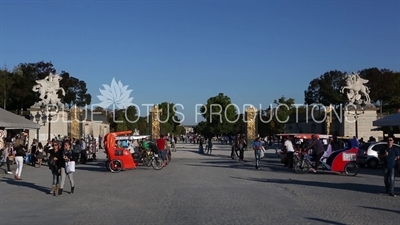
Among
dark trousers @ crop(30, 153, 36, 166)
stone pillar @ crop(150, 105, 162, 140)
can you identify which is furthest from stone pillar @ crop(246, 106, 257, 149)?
dark trousers @ crop(30, 153, 36, 166)

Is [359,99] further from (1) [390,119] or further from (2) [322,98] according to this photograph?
(2) [322,98]

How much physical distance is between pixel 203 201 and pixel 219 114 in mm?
81695

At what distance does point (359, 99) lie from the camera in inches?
1721

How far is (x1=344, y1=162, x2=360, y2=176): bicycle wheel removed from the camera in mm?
22294

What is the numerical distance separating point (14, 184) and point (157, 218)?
10.0 meters

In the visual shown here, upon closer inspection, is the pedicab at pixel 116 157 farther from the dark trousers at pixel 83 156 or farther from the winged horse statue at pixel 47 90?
the winged horse statue at pixel 47 90

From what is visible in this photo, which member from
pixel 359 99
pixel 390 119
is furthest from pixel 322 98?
pixel 390 119

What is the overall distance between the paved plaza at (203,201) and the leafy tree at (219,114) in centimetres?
7498

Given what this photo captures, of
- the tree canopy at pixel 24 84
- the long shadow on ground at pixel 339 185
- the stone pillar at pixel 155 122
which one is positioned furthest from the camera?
the tree canopy at pixel 24 84

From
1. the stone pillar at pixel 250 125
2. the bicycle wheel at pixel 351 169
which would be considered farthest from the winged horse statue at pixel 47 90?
the bicycle wheel at pixel 351 169

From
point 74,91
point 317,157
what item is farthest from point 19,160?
point 74,91

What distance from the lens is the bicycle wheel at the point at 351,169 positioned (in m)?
A: 22.3

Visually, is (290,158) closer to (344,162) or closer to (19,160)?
(344,162)

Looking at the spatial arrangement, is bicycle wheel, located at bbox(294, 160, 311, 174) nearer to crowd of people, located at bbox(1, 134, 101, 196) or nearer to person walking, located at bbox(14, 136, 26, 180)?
crowd of people, located at bbox(1, 134, 101, 196)
